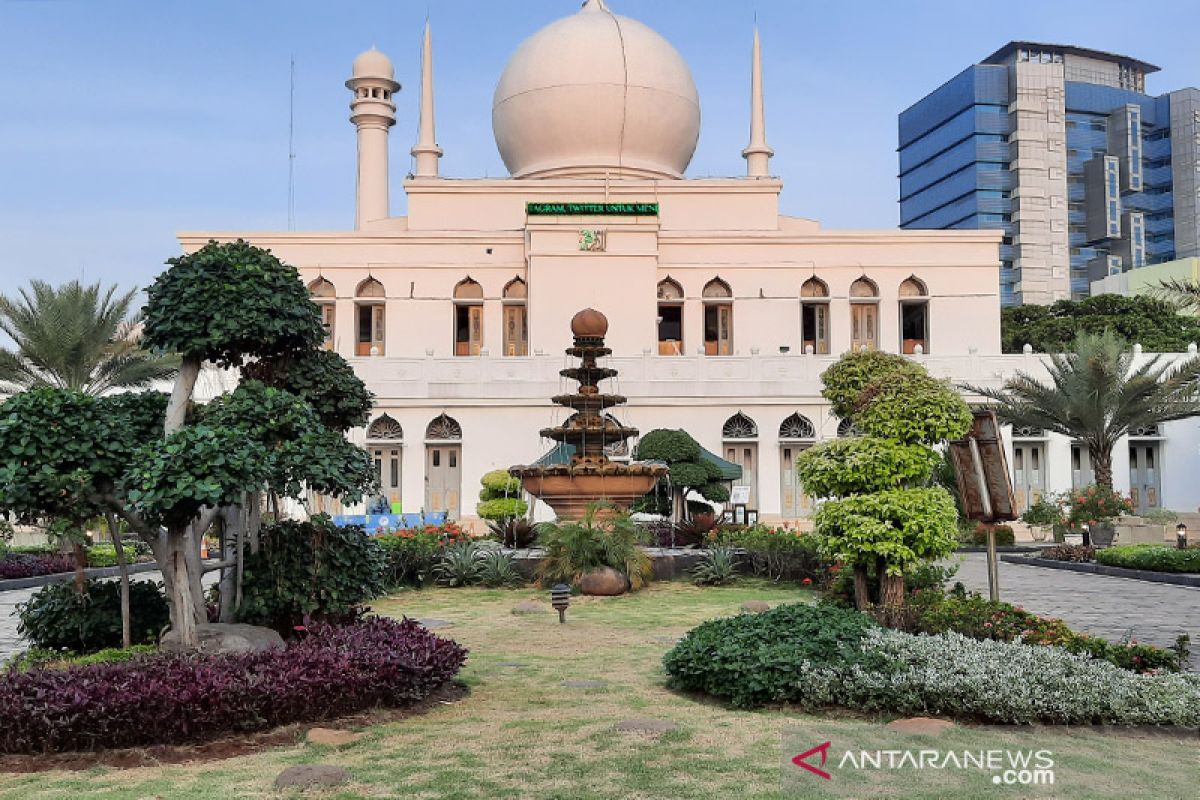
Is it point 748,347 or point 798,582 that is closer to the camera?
point 798,582

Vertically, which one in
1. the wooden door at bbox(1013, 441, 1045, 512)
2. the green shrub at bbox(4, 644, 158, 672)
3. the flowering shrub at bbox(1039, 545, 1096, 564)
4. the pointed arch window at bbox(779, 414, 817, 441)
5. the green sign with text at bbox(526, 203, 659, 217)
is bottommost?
the flowering shrub at bbox(1039, 545, 1096, 564)

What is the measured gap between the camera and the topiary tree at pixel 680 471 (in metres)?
24.9

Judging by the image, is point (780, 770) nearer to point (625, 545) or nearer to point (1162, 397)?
point (625, 545)

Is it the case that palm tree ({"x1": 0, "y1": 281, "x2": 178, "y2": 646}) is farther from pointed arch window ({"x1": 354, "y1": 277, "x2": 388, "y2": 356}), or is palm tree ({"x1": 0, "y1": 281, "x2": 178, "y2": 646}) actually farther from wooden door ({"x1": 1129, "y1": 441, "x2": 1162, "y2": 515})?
wooden door ({"x1": 1129, "y1": 441, "x2": 1162, "y2": 515})

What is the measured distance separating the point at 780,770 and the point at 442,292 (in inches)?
1222

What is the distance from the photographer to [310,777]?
6.26m

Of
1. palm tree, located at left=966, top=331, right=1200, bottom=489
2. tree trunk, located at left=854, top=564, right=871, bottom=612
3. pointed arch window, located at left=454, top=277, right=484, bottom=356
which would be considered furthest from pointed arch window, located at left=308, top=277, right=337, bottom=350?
tree trunk, located at left=854, top=564, right=871, bottom=612

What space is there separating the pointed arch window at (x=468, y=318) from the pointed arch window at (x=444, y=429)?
4.95 meters

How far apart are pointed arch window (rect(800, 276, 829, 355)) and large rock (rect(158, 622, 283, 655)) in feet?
96.0

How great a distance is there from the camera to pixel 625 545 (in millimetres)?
15461

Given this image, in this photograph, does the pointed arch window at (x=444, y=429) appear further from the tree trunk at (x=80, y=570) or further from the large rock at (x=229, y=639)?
the large rock at (x=229, y=639)

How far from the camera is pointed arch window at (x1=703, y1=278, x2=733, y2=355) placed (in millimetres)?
36719

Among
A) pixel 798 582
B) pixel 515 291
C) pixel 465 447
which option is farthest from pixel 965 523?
pixel 515 291
